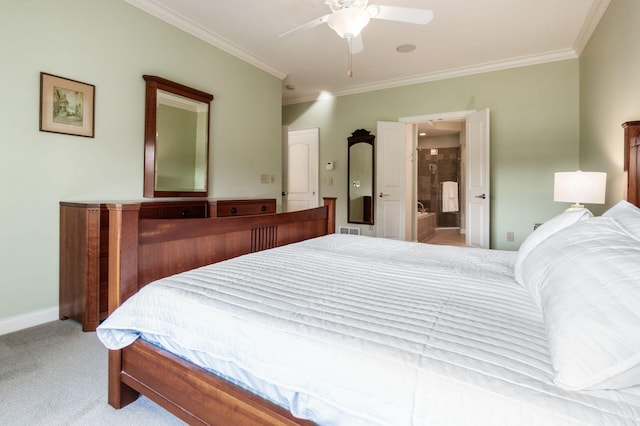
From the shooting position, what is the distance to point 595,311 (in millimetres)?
689

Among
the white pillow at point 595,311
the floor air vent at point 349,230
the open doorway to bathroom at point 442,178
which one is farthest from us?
the open doorway to bathroom at point 442,178

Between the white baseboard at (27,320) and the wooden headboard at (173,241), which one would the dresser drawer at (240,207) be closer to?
the wooden headboard at (173,241)

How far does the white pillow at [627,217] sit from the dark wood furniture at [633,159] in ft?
3.85

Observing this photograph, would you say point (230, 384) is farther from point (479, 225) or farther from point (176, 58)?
point (479, 225)

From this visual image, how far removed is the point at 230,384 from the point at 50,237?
7.34 ft

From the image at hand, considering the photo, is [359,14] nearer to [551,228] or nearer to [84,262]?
[551,228]

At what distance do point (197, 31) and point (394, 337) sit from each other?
3661mm

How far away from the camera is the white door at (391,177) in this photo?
4.93m

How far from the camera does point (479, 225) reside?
426 cm

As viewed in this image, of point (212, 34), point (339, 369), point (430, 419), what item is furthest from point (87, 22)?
point (430, 419)

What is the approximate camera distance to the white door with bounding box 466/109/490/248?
13.6 ft

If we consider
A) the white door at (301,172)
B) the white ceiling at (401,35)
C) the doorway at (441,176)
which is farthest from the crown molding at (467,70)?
the doorway at (441,176)

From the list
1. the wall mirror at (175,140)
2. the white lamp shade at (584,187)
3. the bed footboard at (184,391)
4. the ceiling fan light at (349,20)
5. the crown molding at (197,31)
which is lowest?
the bed footboard at (184,391)

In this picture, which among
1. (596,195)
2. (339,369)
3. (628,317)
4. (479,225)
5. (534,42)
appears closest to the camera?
(628,317)
